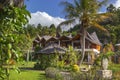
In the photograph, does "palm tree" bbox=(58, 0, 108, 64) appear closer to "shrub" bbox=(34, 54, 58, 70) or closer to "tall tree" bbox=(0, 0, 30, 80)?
"shrub" bbox=(34, 54, 58, 70)

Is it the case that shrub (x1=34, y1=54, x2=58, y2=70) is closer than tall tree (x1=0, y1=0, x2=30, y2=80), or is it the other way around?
tall tree (x1=0, y1=0, x2=30, y2=80)

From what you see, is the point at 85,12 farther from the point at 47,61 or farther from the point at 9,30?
the point at 9,30

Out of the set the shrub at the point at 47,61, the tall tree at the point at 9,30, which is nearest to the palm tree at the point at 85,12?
the shrub at the point at 47,61

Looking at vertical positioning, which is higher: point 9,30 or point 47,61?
point 47,61

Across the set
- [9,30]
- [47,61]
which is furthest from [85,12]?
[9,30]

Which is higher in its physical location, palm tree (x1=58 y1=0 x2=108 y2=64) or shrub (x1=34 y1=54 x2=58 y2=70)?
palm tree (x1=58 y1=0 x2=108 y2=64)

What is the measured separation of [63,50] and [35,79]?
16.0 metres

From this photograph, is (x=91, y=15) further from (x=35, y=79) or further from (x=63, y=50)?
(x=35, y=79)

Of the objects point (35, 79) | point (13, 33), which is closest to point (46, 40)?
point (35, 79)

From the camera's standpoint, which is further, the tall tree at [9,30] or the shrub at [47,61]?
the shrub at [47,61]

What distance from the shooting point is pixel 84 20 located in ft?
112

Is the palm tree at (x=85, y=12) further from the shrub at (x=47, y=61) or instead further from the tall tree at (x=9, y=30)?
the tall tree at (x=9, y=30)

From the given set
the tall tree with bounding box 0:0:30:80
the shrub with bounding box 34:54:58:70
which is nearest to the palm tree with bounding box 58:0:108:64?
the shrub with bounding box 34:54:58:70

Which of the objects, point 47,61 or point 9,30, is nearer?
point 9,30
